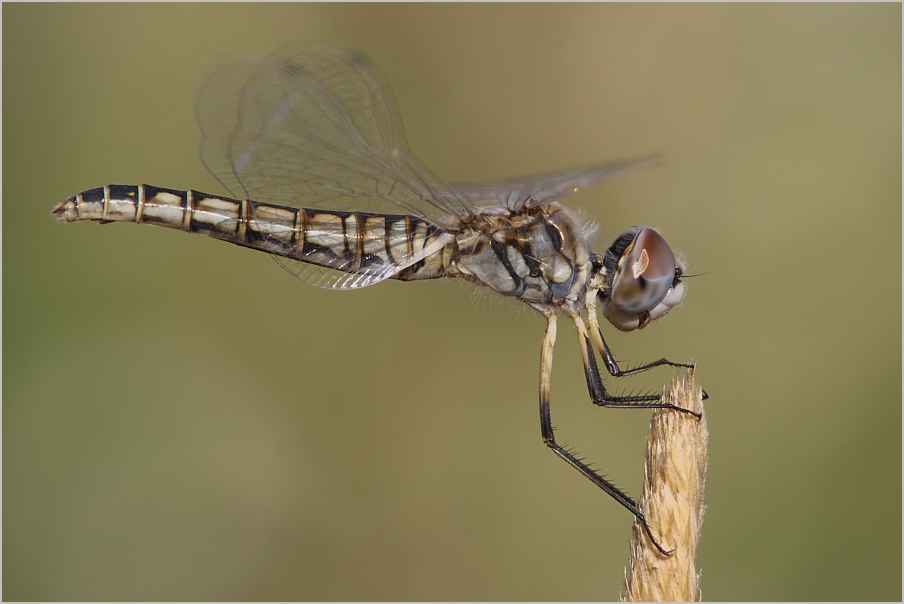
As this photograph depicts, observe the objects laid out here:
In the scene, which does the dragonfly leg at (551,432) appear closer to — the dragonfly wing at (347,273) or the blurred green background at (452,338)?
the dragonfly wing at (347,273)

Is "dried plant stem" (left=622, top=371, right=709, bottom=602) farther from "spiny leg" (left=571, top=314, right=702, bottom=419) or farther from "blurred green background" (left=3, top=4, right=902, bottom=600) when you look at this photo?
"blurred green background" (left=3, top=4, right=902, bottom=600)

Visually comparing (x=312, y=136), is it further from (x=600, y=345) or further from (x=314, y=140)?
(x=600, y=345)

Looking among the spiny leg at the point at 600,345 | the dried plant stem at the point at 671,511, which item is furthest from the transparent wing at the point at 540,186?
the dried plant stem at the point at 671,511

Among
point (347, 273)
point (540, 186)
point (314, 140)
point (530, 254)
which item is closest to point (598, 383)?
point (530, 254)

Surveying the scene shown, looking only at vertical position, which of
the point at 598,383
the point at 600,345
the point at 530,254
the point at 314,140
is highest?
the point at 314,140

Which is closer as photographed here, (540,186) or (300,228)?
(540,186)

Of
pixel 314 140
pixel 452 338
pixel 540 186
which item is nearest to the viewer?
pixel 540 186

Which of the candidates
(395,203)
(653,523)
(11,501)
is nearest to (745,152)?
(395,203)

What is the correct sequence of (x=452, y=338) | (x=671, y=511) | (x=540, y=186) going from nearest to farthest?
(x=671, y=511)
(x=540, y=186)
(x=452, y=338)
